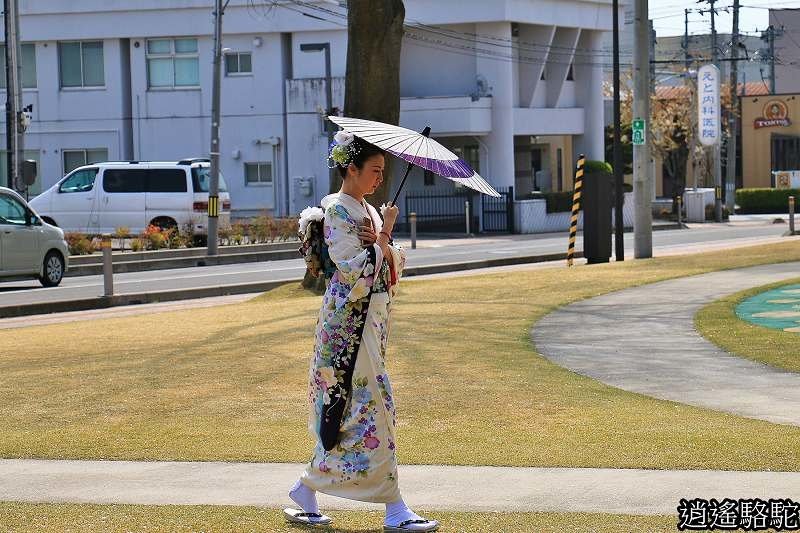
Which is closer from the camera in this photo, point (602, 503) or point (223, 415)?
point (602, 503)

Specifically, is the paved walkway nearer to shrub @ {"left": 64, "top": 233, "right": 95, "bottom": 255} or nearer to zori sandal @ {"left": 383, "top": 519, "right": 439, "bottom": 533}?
zori sandal @ {"left": 383, "top": 519, "right": 439, "bottom": 533}

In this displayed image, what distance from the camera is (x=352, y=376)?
661 cm

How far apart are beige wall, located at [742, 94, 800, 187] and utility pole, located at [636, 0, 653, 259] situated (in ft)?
155

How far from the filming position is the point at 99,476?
802cm

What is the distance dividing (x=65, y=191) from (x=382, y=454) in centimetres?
3277

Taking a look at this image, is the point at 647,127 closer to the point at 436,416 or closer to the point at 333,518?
the point at 436,416

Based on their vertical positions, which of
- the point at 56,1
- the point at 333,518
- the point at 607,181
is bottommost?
the point at 333,518

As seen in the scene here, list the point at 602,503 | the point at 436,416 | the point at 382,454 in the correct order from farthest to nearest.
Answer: the point at 436,416
the point at 602,503
the point at 382,454

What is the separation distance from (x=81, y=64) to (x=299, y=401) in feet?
139

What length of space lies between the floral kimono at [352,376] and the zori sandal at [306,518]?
14 centimetres

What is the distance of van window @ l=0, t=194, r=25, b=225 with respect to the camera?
2436cm

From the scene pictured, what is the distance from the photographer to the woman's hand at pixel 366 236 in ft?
21.7

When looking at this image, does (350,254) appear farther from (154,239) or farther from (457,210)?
(457,210)

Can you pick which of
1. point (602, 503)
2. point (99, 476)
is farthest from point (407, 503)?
point (99, 476)
